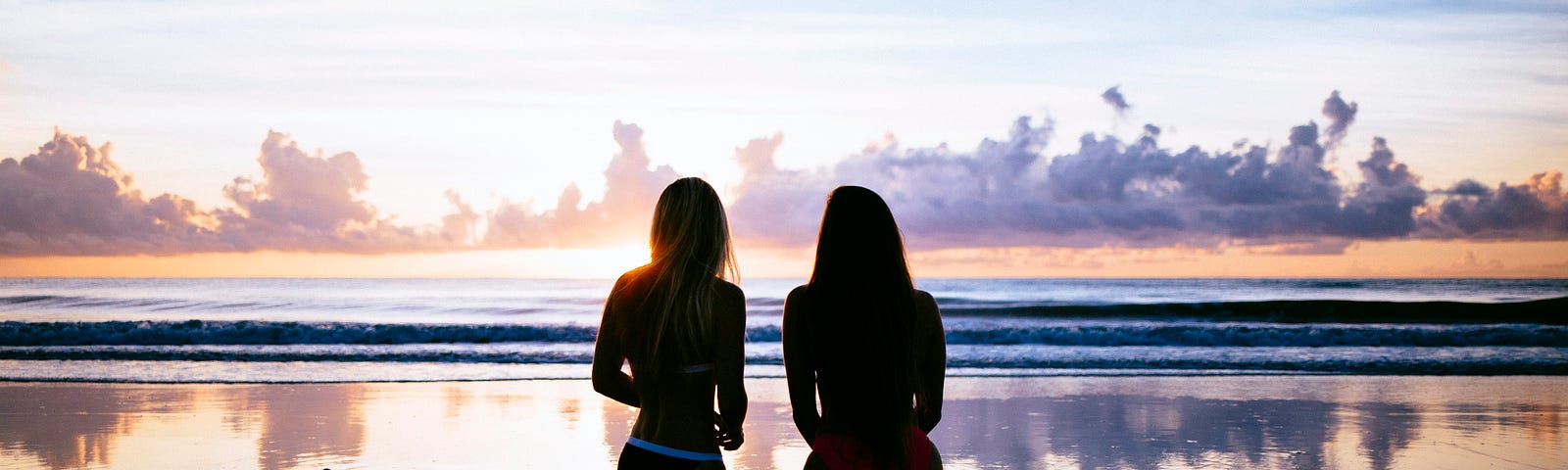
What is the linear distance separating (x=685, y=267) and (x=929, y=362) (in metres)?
0.68

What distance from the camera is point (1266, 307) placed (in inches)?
1075

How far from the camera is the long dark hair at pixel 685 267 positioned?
2.98 meters

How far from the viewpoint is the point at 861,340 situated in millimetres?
2797

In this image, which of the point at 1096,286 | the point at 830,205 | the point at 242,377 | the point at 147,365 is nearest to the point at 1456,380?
the point at 830,205

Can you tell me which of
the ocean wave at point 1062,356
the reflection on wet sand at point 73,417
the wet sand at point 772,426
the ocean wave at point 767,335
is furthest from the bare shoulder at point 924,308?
the ocean wave at point 767,335

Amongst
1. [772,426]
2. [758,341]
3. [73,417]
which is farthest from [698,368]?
[758,341]

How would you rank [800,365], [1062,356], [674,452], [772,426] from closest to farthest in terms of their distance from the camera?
1. [800,365]
2. [674,452]
3. [772,426]
4. [1062,356]

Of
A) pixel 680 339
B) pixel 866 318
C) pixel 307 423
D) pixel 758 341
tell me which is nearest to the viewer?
pixel 866 318

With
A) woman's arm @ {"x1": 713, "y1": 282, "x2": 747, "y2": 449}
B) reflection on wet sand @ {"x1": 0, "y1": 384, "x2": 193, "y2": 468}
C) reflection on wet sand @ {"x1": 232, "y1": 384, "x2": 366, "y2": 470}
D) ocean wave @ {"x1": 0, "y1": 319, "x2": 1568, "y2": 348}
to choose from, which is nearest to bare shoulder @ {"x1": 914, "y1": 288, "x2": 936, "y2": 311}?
woman's arm @ {"x1": 713, "y1": 282, "x2": 747, "y2": 449}

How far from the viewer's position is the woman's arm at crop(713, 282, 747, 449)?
3043 millimetres

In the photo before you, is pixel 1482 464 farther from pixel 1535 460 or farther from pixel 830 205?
pixel 830 205

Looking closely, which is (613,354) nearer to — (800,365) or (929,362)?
(800,365)

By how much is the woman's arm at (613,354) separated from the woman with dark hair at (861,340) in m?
0.50

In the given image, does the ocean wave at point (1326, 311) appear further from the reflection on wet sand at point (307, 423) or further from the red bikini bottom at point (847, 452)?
the red bikini bottom at point (847, 452)
